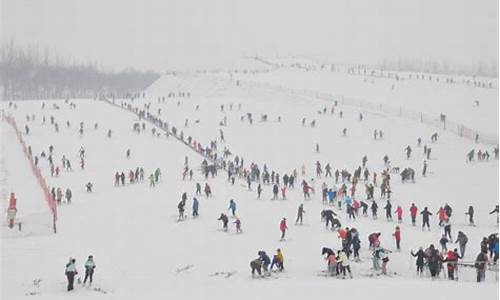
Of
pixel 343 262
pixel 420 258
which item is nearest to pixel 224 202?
pixel 343 262

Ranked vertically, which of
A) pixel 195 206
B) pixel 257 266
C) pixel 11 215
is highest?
pixel 195 206

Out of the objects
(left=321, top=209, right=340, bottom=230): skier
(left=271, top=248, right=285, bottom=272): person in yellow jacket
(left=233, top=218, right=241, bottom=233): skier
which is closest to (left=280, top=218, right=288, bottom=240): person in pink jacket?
(left=233, top=218, right=241, bottom=233): skier

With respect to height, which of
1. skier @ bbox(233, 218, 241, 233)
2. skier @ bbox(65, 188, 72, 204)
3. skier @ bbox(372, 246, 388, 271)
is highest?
skier @ bbox(65, 188, 72, 204)

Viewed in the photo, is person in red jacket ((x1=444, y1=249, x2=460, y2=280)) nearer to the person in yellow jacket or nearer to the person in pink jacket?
the person in yellow jacket

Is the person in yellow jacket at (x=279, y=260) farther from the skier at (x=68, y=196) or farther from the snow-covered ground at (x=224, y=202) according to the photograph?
the skier at (x=68, y=196)

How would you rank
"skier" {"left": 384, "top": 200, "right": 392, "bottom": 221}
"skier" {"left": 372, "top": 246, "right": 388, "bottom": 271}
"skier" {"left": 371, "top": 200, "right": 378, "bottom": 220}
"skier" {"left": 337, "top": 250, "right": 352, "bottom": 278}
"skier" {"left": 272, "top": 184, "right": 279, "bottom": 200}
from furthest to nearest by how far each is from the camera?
"skier" {"left": 272, "top": 184, "right": 279, "bottom": 200} < "skier" {"left": 371, "top": 200, "right": 378, "bottom": 220} < "skier" {"left": 384, "top": 200, "right": 392, "bottom": 221} < "skier" {"left": 372, "top": 246, "right": 388, "bottom": 271} < "skier" {"left": 337, "top": 250, "right": 352, "bottom": 278}

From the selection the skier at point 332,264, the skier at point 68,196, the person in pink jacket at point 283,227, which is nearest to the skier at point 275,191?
the person in pink jacket at point 283,227

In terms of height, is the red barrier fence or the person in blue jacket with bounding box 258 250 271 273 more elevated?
the red barrier fence

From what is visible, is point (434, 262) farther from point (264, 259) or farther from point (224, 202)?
point (224, 202)

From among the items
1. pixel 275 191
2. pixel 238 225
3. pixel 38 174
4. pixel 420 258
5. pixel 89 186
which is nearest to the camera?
pixel 420 258
